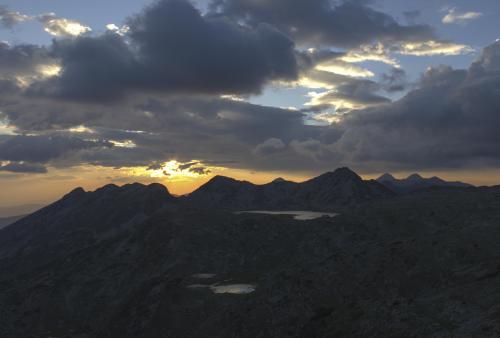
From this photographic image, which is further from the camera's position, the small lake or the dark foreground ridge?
the small lake

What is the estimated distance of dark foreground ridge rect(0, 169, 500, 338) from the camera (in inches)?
2511

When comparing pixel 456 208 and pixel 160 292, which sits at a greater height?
pixel 456 208

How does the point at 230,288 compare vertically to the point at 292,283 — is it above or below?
below

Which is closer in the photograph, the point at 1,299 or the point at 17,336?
the point at 17,336

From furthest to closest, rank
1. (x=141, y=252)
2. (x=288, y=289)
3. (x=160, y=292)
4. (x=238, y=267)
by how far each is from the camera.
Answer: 1. (x=141, y=252)
2. (x=238, y=267)
3. (x=160, y=292)
4. (x=288, y=289)

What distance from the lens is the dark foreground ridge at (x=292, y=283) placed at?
209 ft

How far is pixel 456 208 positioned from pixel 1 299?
177 m

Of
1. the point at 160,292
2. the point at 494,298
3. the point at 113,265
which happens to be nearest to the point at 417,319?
the point at 494,298

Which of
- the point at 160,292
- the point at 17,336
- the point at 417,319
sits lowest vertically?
the point at 17,336

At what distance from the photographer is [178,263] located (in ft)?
536

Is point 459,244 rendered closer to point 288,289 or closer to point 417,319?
point 288,289

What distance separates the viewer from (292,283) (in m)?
92.0

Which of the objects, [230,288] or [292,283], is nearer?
[292,283]

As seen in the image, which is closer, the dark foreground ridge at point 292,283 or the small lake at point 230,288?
the dark foreground ridge at point 292,283
